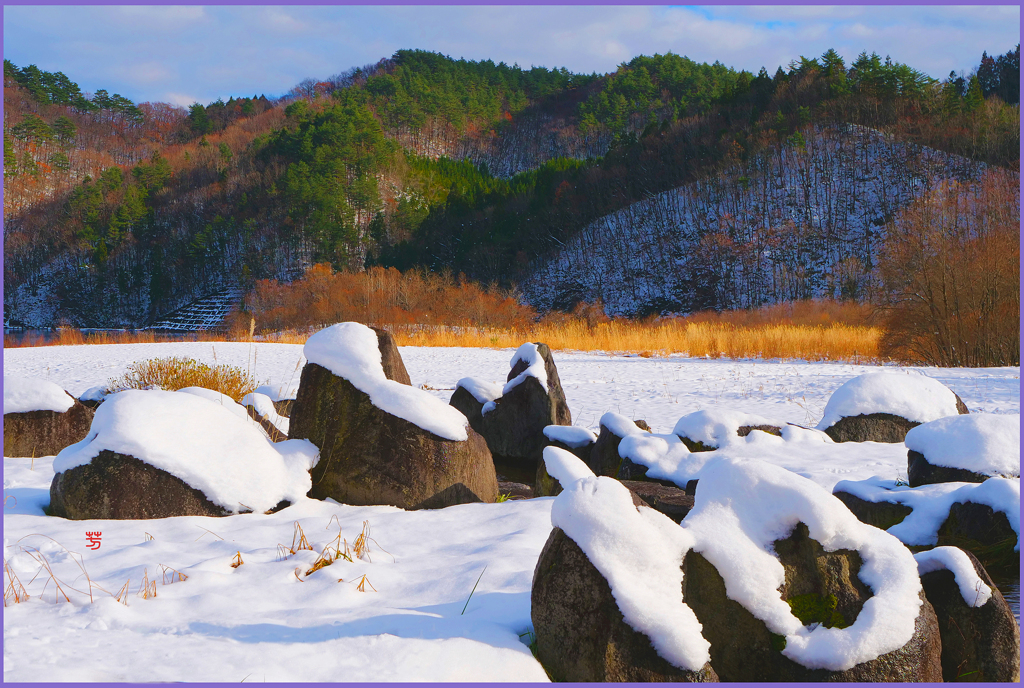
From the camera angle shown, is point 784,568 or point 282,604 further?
point 282,604

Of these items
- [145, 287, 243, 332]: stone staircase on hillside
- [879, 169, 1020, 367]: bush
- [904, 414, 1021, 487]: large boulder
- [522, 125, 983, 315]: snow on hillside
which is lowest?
[145, 287, 243, 332]: stone staircase on hillside

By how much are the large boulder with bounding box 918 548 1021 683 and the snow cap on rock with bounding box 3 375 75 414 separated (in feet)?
22.4

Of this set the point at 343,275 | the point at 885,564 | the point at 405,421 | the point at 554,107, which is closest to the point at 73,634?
the point at 405,421

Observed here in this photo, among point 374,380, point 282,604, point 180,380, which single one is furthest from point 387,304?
point 282,604

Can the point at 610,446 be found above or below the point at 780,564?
below

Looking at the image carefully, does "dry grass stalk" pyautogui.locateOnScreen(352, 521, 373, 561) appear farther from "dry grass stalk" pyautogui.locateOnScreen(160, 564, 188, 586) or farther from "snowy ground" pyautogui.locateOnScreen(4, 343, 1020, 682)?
"dry grass stalk" pyautogui.locateOnScreen(160, 564, 188, 586)

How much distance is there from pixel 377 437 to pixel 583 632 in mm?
2459

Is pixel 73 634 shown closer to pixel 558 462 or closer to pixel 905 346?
pixel 558 462

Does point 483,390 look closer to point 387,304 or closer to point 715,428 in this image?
point 715,428

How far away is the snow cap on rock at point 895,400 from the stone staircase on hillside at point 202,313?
48.9 m

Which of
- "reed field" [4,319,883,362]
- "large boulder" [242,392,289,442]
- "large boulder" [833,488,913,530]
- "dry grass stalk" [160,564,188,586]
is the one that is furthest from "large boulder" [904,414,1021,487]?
"reed field" [4,319,883,362]

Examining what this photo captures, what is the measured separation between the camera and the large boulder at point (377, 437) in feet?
Answer: 14.9

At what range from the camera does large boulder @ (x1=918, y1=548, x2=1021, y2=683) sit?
9.10 feet

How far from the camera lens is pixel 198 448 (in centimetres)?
426
